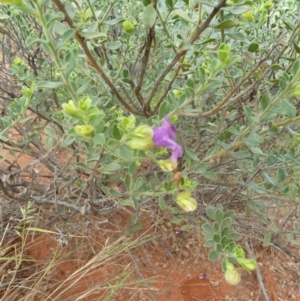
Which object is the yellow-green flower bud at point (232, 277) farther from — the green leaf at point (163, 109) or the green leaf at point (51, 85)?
the green leaf at point (51, 85)

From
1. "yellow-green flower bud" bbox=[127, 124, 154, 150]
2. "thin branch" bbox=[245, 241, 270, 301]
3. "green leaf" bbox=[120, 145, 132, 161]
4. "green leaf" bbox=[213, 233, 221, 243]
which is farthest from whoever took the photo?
"thin branch" bbox=[245, 241, 270, 301]

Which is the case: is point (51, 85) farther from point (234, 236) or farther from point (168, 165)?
point (234, 236)

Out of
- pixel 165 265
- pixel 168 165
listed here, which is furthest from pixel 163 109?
pixel 165 265

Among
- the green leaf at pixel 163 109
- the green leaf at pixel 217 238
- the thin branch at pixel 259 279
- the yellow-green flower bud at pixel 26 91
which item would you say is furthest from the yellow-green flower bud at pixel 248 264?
the thin branch at pixel 259 279

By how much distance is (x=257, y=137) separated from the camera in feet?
3.75

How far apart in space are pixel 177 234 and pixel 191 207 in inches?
39.6

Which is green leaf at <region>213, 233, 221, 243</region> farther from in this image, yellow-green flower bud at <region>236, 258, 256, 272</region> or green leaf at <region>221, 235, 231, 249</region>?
yellow-green flower bud at <region>236, 258, 256, 272</region>

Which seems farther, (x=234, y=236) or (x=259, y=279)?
(x=259, y=279)

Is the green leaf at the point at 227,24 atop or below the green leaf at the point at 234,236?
atop

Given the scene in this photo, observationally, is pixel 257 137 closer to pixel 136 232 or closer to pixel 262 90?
pixel 262 90

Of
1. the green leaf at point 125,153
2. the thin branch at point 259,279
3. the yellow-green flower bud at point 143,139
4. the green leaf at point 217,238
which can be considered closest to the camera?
the yellow-green flower bud at point 143,139

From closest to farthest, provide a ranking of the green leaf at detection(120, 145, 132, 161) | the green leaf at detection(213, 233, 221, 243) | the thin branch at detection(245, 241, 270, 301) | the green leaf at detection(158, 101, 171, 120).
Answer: the green leaf at detection(120, 145, 132, 161) < the green leaf at detection(158, 101, 171, 120) < the green leaf at detection(213, 233, 221, 243) < the thin branch at detection(245, 241, 270, 301)

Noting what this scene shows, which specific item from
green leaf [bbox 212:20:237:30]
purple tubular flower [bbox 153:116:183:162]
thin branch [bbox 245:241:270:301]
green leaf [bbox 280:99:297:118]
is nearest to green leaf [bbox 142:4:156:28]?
green leaf [bbox 212:20:237:30]

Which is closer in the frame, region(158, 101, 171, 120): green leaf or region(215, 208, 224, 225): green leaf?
region(158, 101, 171, 120): green leaf
